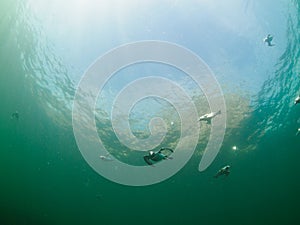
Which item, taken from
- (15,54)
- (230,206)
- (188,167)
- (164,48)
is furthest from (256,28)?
(230,206)

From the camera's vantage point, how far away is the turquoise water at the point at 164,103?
44.0ft

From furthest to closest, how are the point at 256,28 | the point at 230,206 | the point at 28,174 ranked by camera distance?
the point at 28,174 → the point at 230,206 → the point at 256,28

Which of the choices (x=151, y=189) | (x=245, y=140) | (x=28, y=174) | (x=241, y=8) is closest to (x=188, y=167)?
(x=245, y=140)

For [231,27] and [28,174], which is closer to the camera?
[231,27]

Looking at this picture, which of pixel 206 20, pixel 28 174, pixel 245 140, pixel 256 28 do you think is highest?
pixel 245 140

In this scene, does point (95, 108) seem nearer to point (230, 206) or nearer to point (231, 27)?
point (231, 27)

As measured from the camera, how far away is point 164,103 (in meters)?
18.0

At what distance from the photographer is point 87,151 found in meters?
27.1

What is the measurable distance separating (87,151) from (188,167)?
1046cm

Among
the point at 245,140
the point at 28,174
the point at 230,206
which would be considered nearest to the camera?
the point at 245,140

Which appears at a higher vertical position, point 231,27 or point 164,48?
point 231,27

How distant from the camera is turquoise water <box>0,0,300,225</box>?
44.0ft

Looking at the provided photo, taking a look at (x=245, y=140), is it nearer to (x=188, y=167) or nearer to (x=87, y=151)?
(x=188, y=167)

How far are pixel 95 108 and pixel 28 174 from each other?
96.1ft
